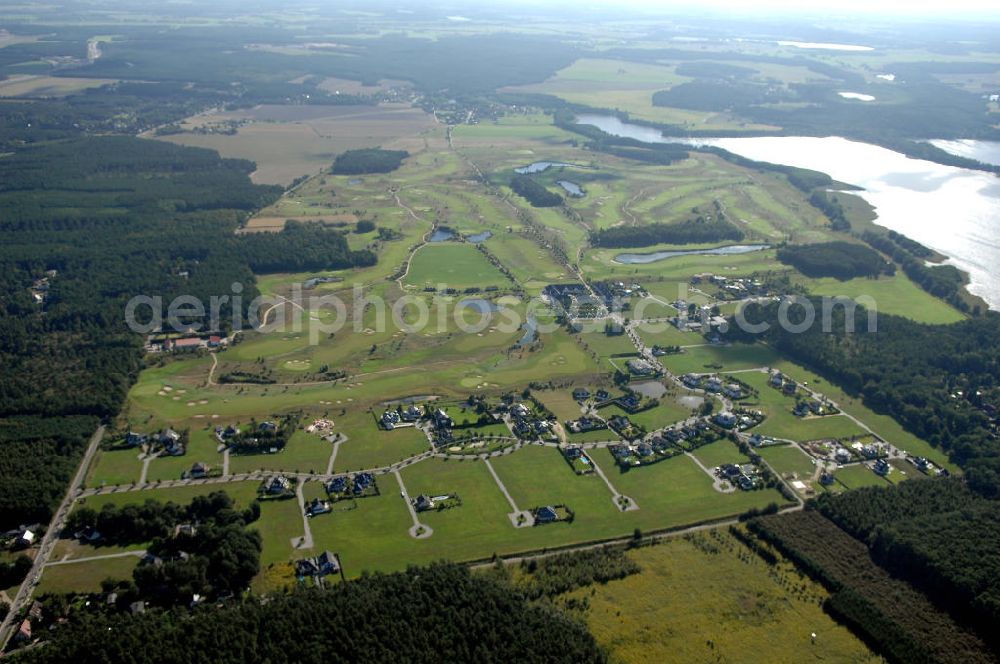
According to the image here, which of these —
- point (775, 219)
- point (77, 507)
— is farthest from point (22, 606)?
point (775, 219)

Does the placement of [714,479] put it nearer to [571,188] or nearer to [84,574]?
[84,574]

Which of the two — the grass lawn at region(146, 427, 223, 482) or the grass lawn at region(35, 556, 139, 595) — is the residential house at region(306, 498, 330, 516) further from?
the grass lawn at region(35, 556, 139, 595)

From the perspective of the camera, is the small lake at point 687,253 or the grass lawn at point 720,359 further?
the small lake at point 687,253

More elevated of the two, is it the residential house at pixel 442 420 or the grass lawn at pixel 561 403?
the residential house at pixel 442 420

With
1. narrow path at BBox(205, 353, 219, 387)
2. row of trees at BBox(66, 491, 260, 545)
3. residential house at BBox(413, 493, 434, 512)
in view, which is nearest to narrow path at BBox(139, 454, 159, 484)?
row of trees at BBox(66, 491, 260, 545)

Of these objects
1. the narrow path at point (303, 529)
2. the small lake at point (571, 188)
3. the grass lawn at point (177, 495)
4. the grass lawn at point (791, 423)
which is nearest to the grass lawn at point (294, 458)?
the grass lawn at point (177, 495)

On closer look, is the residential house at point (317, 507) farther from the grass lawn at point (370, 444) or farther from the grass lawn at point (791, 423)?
the grass lawn at point (791, 423)

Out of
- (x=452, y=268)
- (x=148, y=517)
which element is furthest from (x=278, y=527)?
(x=452, y=268)
